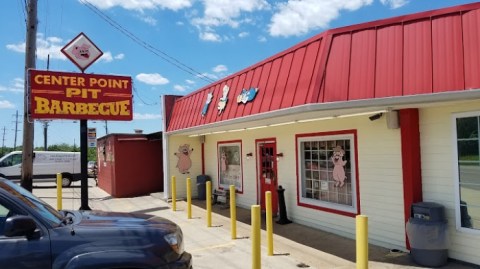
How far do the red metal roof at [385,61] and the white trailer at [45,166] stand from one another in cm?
1919

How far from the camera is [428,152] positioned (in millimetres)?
6988

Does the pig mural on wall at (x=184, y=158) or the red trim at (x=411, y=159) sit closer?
the red trim at (x=411, y=159)

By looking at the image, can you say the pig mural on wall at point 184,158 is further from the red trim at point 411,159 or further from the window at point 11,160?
the window at point 11,160

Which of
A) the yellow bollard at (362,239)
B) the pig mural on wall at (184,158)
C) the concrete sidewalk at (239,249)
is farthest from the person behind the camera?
the pig mural on wall at (184,158)

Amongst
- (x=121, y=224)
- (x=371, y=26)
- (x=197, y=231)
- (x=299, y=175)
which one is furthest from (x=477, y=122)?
(x=197, y=231)

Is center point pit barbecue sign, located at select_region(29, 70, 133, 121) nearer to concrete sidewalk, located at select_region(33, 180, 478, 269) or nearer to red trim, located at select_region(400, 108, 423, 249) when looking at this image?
concrete sidewalk, located at select_region(33, 180, 478, 269)

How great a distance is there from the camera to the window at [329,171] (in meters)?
8.58

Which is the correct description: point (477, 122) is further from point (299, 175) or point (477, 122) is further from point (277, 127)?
point (277, 127)

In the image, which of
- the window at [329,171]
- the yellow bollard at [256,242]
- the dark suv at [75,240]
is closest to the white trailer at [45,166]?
the window at [329,171]

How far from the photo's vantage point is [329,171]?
935 cm

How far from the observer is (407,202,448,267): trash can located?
6.38 meters

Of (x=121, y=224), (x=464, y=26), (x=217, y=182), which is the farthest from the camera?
(x=217, y=182)

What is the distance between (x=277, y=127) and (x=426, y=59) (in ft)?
17.2

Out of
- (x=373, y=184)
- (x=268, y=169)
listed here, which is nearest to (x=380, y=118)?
(x=373, y=184)
